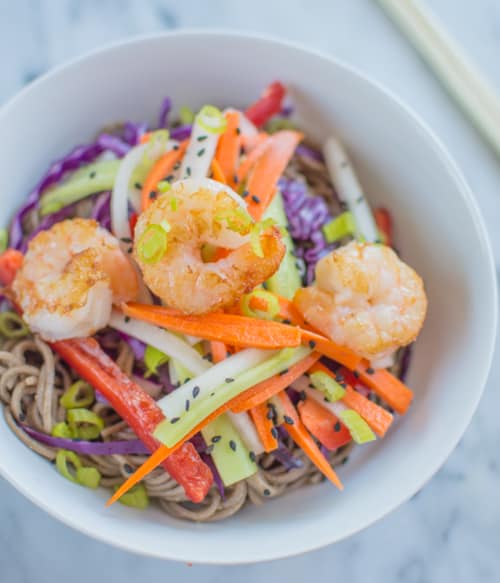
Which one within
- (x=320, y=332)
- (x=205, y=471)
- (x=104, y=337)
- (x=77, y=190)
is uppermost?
(x=77, y=190)

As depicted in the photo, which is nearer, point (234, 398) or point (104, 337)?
point (234, 398)

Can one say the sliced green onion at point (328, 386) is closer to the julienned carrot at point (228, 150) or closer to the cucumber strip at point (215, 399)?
the cucumber strip at point (215, 399)

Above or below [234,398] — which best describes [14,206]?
above

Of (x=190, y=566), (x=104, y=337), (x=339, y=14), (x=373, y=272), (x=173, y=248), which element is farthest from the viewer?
(x=339, y=14)

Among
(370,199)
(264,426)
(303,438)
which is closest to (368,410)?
(303,438)

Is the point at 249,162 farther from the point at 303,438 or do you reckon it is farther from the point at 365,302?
the point at 303,438

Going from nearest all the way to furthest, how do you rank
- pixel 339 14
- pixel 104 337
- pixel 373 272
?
pixel 373 272 → pixel 104 337 → pixel 339 14

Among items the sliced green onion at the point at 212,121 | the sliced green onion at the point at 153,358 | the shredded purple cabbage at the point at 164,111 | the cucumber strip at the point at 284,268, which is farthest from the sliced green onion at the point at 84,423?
the shredded purple cabbage at the point at 164,111

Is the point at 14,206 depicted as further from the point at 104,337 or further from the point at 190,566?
the point at 190,566

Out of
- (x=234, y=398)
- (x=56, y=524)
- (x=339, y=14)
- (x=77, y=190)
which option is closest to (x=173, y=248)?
(x=234, y=398)
